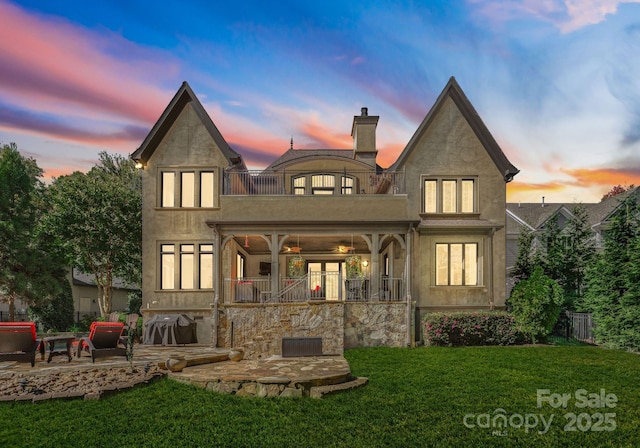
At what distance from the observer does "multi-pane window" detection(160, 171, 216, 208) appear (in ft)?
68.2

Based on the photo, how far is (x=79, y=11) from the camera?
18.4 meters

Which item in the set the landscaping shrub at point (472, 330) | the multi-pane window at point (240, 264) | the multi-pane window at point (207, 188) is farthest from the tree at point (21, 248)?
the landscaping shrub at point (472, 330)

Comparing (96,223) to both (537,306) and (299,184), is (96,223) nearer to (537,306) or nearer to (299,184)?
(299,184)

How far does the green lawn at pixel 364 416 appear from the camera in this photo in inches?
290

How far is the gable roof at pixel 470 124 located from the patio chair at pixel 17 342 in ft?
48.5

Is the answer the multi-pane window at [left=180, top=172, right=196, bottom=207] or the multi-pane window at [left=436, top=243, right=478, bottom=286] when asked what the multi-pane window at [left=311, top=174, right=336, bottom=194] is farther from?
the multi-pane window at [left=436, top=243, right=478, bottom=286]

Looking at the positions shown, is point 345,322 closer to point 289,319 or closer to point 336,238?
point 289,319

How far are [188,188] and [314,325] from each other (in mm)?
8565

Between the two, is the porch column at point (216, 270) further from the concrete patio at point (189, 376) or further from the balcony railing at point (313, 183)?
Answer: the concrete patio at point (189, 376)

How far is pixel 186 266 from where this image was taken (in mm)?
20625

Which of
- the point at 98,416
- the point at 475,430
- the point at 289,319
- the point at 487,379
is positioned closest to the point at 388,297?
the point at 289,319

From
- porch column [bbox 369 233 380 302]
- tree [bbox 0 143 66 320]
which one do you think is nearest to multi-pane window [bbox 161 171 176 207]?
porch column [bbox 369 233 380 302]

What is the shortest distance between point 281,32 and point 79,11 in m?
8.09

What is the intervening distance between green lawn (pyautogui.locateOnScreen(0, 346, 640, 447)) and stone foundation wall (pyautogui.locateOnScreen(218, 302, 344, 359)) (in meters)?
5.37
